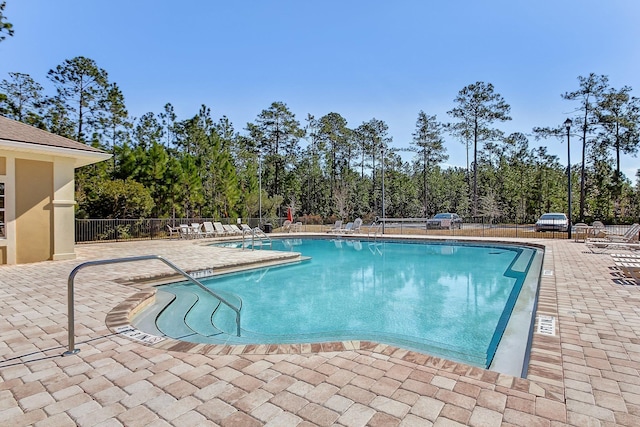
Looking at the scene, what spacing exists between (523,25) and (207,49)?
11.2m

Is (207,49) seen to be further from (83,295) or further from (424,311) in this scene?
(424,311)

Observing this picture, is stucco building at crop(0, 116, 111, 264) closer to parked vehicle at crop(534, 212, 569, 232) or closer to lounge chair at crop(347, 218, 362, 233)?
lounge chair at crop(347, 218, 362, 233)

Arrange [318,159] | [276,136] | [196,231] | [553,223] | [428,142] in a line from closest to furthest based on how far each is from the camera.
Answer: [196,231]
[553,223]
[276,136]
[428,142]
[318,159]

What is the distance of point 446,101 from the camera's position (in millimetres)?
29719

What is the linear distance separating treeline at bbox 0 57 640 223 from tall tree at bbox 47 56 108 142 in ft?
0.18

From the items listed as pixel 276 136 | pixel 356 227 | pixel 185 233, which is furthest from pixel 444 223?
pixel 276 136

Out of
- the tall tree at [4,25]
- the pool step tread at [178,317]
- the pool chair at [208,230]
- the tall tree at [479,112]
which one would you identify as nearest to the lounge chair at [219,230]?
the pool chair at [208,230]

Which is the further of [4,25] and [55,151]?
[4,25]

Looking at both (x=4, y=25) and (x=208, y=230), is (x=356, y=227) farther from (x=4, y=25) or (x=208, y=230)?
(x=4, y=25)

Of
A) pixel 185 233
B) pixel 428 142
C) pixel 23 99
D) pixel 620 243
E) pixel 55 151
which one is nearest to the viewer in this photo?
pixel 55 151

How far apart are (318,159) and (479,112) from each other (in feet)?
49.4

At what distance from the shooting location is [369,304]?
650cm

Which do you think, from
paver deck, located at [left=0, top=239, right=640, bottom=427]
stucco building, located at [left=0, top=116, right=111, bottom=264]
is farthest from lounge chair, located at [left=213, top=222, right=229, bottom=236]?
paver deck, located at [left=0, top=239, right=640, bottom=427]

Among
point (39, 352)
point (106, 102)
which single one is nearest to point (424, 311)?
point (39, 352)
